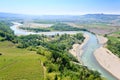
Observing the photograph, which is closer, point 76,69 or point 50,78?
point 50,78

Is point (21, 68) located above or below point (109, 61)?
above

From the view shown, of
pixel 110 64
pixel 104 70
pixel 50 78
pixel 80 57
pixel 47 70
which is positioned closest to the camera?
pixel 50 78

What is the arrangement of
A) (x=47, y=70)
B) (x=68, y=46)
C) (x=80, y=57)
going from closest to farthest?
1. (x=47, y=70)
2. (x=80, y=57)
3. (x=68, y=46)

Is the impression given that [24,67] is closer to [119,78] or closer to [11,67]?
[11,67]

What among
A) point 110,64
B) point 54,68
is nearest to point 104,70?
point 110,64

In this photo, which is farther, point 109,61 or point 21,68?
point 109,61

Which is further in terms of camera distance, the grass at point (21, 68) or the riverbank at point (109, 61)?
the riverbank at point (109, 61)

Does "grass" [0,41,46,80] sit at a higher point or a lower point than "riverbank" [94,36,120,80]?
higher

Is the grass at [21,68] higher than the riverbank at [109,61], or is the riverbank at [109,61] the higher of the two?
the grass at [21,68]

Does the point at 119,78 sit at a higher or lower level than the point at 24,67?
lower

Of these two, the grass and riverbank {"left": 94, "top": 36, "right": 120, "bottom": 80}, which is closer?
the grass

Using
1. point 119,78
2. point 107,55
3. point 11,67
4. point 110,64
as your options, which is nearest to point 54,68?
point 11,67
